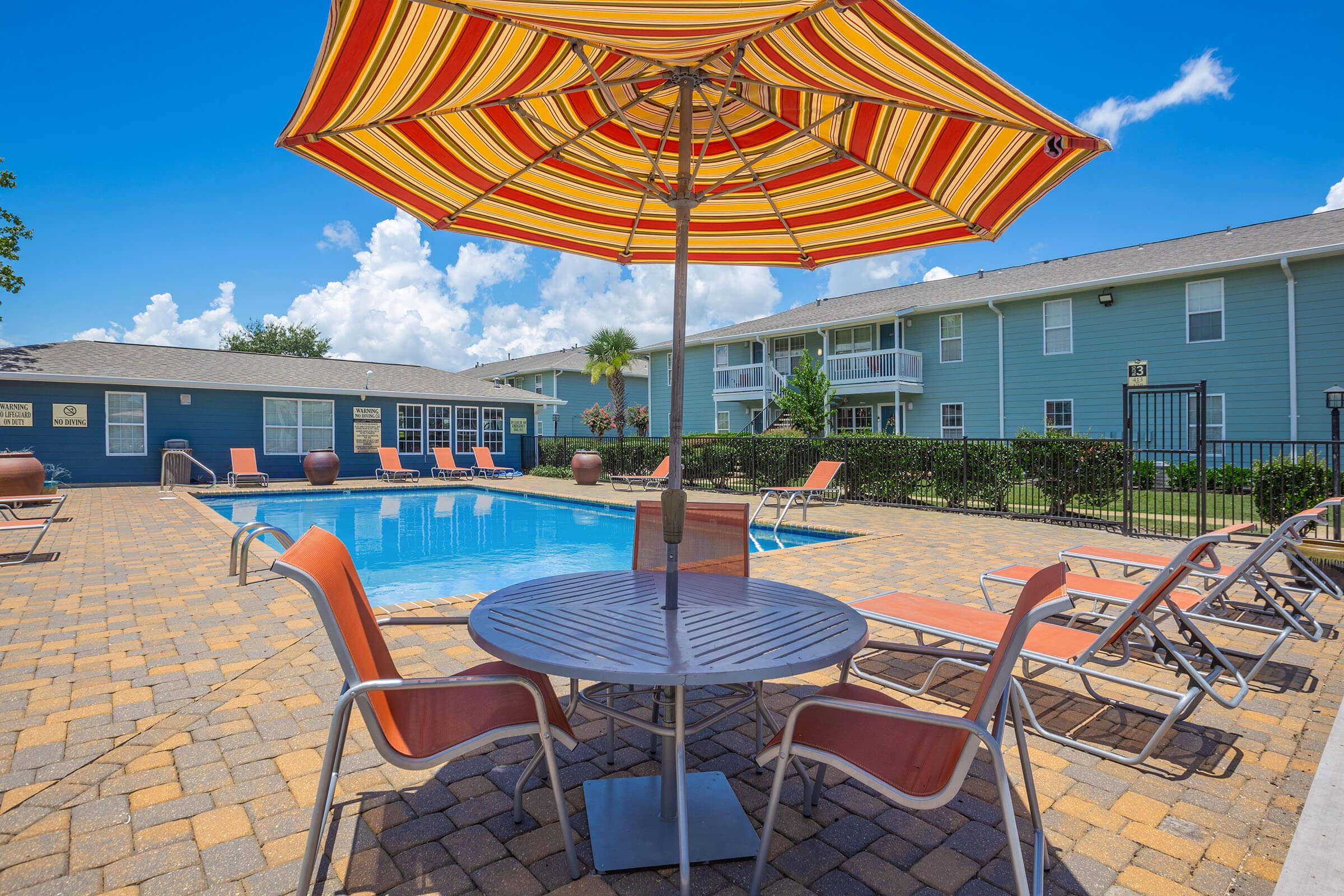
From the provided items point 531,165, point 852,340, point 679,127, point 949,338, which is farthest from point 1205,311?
point 531,165

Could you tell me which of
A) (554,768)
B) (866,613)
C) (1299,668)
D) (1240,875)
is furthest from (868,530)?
(554,768)

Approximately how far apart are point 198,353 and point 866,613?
23.2 m

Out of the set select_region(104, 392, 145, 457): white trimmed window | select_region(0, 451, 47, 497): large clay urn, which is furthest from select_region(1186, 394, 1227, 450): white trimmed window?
select_region(104, 392, 145, 457): white trimmed window

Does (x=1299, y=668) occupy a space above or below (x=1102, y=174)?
below

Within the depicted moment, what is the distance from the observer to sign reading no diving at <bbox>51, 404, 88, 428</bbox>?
15.9 meters

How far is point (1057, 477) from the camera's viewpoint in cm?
1019

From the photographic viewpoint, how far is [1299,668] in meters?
3.67

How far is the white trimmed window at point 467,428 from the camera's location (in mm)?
21969

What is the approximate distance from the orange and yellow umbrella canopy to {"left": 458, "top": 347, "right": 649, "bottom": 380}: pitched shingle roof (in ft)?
Answer: 80.8

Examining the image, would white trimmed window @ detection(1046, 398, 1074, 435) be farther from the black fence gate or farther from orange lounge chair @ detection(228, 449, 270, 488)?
orange lounge chair @ detection(228, 449, 270, 488)

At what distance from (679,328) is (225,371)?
2068 centimetres

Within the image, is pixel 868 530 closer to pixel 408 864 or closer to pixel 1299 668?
pixel 1299 668

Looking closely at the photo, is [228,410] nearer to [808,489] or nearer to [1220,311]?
[808,489]

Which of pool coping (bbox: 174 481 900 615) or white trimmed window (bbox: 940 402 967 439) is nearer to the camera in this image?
pool coping (bbox: 174 481 900 615)
